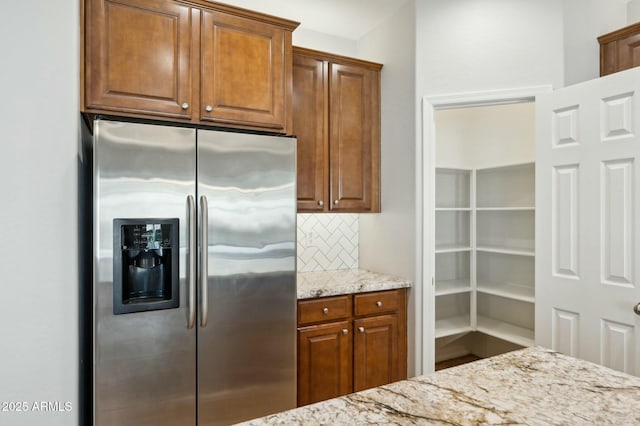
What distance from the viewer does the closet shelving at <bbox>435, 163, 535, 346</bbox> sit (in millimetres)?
3469

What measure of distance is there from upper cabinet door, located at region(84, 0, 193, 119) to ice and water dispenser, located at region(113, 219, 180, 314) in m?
0.60

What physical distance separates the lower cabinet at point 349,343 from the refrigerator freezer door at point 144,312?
75 cm

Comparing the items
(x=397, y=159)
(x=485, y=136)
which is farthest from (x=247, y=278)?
(x=485, y=136)

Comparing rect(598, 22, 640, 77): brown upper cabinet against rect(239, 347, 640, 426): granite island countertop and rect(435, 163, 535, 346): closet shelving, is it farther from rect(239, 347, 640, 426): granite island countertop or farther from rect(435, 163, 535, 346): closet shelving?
rect(239, 347, 640, 426): granite island countertop

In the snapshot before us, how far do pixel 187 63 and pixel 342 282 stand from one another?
5.39 ft

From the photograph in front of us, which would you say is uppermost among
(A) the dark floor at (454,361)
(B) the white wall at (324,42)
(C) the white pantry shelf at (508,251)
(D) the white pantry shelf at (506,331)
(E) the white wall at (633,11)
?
(B) the white wall at (324,42)

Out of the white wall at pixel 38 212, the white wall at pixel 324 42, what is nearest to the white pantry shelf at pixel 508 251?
the white wall at pixel 324 42

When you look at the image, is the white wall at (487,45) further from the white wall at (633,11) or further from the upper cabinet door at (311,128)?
the upper cabinet door at (311,128)

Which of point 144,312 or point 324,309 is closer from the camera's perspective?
point 144,312

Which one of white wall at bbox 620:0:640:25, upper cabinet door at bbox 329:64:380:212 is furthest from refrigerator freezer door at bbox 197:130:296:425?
white wall at bbox 620:0:640:25

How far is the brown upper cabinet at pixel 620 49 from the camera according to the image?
7.18 ft

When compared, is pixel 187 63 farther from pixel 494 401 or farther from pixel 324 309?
pixel 494 401

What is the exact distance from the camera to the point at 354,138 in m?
2.93

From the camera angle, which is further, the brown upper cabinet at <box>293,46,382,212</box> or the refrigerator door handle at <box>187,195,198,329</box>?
the brown upper cabinet at <box>293,46,382,212</box>
